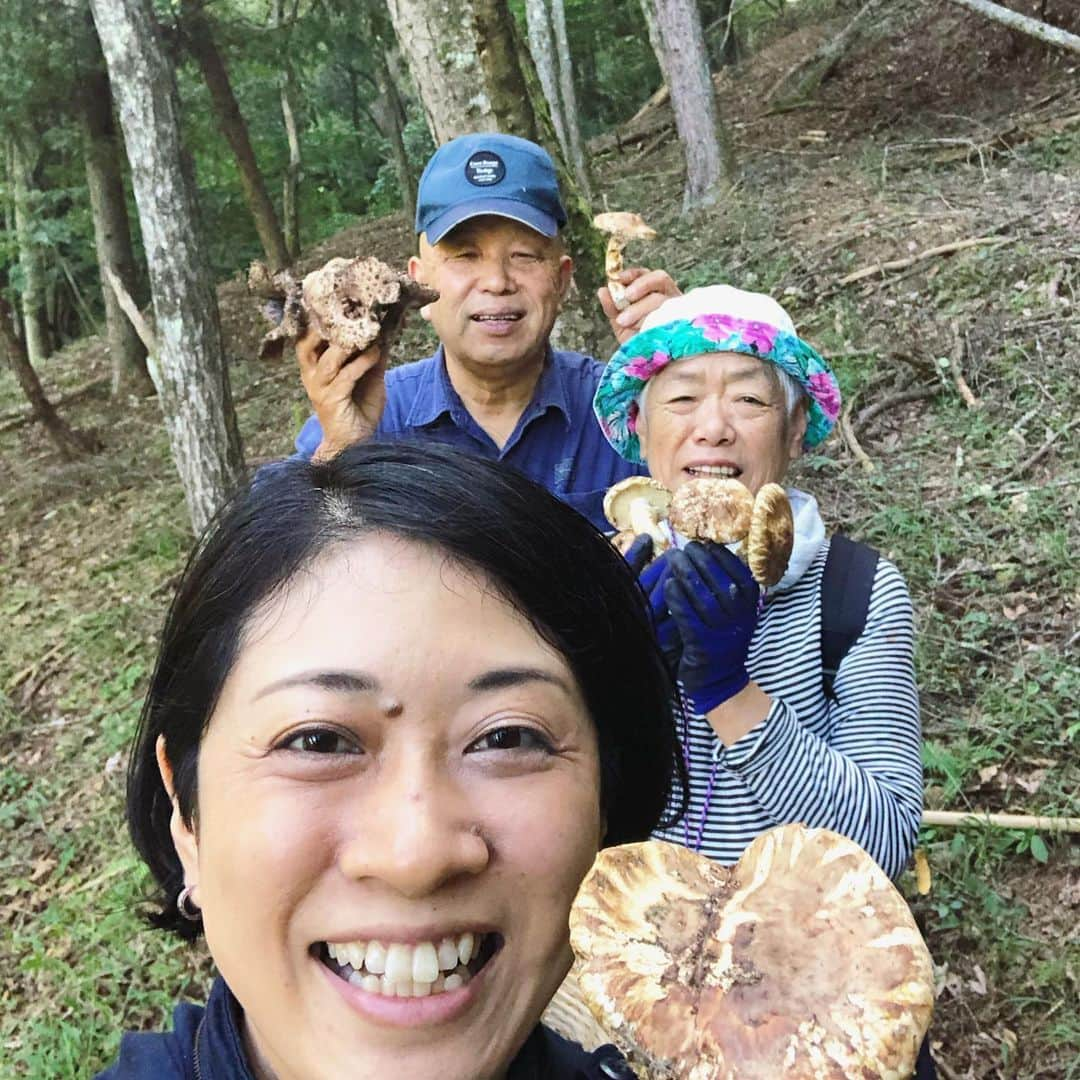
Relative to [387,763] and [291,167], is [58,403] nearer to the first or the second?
[291,167]

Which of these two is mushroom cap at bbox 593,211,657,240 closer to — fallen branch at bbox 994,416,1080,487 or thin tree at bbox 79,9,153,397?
fallen branch at bbox 994,416,1080,487

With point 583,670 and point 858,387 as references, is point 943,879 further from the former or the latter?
point 858,387

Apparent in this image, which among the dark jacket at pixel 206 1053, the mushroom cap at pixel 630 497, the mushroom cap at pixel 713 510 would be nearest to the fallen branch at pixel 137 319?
the mushroom cap at pixel 630 497

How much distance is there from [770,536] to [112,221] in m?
11.8

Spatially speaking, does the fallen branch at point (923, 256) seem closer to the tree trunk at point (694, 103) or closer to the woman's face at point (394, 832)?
the tree trunk at point (694, 103)

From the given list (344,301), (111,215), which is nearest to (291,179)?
(111,215)

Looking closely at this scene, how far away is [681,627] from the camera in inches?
77.2

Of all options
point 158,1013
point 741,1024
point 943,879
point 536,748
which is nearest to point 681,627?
point 536,748

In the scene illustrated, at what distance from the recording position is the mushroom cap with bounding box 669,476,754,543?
2.07 metres

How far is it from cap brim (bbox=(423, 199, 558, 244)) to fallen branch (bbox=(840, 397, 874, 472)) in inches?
144

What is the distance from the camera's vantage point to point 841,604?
2156mm

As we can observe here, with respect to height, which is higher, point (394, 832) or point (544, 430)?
point (544, 430)

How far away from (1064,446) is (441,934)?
5.66 metres

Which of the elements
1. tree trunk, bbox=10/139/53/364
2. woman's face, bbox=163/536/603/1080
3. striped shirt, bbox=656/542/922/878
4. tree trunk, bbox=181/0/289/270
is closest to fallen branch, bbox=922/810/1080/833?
striped shirt, bbox=656/542/922/878
